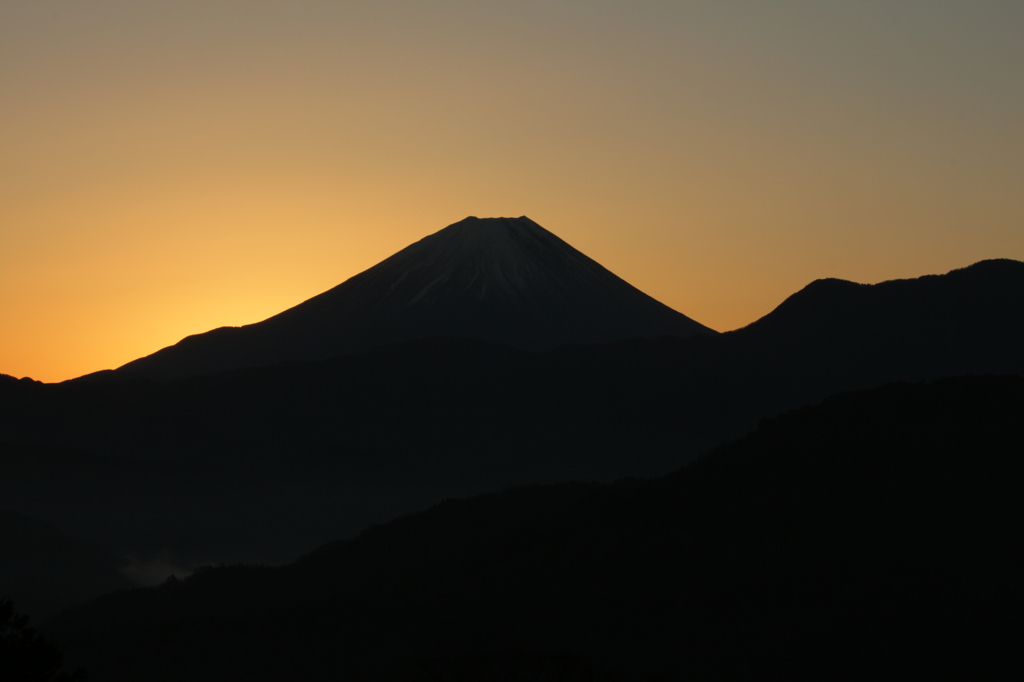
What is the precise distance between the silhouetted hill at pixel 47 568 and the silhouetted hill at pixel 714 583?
54014 mm

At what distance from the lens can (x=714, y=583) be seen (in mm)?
71500

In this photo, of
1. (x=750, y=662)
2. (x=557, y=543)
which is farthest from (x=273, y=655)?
(x=750, y=662)

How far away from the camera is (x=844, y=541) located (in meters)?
73.8

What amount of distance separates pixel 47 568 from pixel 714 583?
122 m

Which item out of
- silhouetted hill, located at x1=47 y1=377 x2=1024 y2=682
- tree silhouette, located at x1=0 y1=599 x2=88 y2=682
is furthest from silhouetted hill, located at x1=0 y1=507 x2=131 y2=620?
tree silhouette, located at x1=0 y1=599 x2=88 y2=682

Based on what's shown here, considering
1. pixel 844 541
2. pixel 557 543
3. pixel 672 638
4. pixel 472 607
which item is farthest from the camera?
pixel 557 543

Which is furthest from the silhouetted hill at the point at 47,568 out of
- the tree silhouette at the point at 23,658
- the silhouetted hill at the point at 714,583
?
the tree silhouette at the point at 23,658

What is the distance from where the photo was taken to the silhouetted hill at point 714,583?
60.8 meters

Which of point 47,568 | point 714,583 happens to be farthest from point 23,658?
point 47,568

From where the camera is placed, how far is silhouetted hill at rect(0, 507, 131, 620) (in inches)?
6043

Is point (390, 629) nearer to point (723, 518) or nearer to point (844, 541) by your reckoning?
point (723, 518)

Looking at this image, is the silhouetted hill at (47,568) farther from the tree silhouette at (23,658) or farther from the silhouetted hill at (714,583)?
the tree silhouette at (23,658)

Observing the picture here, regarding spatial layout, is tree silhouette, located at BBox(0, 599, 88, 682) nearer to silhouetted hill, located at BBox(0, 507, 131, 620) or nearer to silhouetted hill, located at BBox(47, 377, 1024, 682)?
silhouetted hill, located at BBox(47, 377, 1024, 682)

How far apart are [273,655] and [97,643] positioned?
17442 mm
